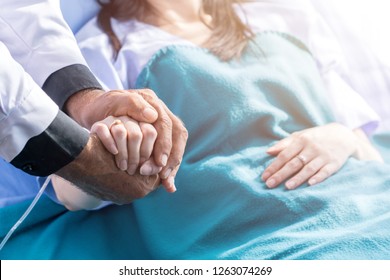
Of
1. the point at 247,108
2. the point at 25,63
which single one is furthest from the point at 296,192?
the point at 25,63

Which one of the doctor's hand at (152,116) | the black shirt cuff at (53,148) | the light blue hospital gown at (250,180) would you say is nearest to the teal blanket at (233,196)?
the light blue hospital gown at (250,180)

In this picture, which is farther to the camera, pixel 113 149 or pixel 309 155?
pixel 309 155

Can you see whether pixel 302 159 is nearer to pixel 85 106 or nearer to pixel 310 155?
pixel 310 155

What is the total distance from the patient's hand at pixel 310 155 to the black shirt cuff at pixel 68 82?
28 centimetres

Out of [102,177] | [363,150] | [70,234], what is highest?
[102,177]

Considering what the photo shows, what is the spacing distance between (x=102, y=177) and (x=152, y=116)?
9 cm

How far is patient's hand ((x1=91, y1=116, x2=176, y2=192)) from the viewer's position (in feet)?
2.40

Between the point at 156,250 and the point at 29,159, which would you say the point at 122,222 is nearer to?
the point at 156,250

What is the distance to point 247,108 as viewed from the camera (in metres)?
0.96

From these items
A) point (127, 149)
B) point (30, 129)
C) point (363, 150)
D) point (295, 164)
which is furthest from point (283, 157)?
point (30, 129)

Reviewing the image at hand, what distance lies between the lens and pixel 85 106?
82 cm

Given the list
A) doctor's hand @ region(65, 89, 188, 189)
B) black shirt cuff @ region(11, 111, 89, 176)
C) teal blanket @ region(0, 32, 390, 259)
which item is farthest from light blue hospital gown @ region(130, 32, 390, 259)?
black shirt cuff @ region(11, 111, 89, 176)
